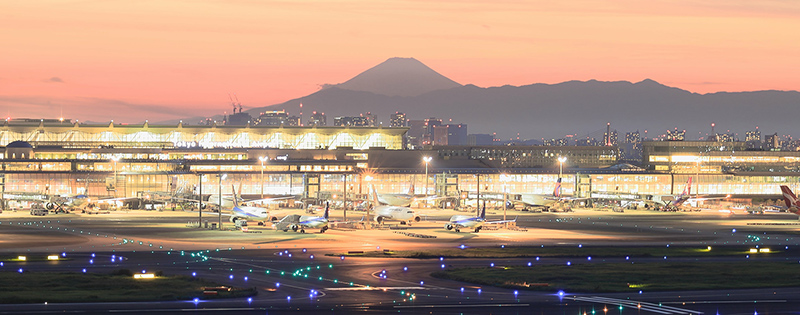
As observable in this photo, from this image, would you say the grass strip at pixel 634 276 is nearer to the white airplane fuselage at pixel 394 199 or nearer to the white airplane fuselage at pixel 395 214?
the white airplane fuselage at pixel 395 214

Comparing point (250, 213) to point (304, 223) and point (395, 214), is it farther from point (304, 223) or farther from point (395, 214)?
point (395, 214)

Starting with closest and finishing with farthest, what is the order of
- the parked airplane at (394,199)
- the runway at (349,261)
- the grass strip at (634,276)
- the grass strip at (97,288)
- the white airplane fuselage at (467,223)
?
the runway at (349,261) < the grass strip at (97,288) < the grass strip at (634,276) < the white airplane fuselage at (467,223) < the parked airplane at (394,199)

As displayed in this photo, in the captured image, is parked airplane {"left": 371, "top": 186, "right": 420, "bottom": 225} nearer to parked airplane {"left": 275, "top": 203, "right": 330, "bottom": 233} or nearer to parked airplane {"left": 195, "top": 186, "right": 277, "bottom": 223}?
parked airplane {"left": 195, "top": 186, "right": 277, "bottom": 223}

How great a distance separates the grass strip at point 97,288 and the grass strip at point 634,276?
1778 cm

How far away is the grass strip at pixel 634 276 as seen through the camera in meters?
65.4

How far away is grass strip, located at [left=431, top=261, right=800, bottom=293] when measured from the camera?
6538 cm

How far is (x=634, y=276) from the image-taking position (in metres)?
70.9

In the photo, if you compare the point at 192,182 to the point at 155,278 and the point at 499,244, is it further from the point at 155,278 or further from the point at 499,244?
the point at 155,278

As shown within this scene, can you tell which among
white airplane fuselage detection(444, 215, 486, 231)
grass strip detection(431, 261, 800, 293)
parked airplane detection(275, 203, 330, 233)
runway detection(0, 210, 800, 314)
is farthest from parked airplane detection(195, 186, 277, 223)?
grass strip detection(431, 261, 800, 293)

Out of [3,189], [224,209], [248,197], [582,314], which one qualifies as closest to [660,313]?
[582,314]

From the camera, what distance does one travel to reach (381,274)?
230ft

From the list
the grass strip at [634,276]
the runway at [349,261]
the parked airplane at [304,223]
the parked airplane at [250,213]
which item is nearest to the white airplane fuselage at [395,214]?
the runway at [349,261]

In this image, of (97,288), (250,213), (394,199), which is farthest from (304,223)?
(97,288)

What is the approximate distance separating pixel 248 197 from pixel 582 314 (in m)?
141
